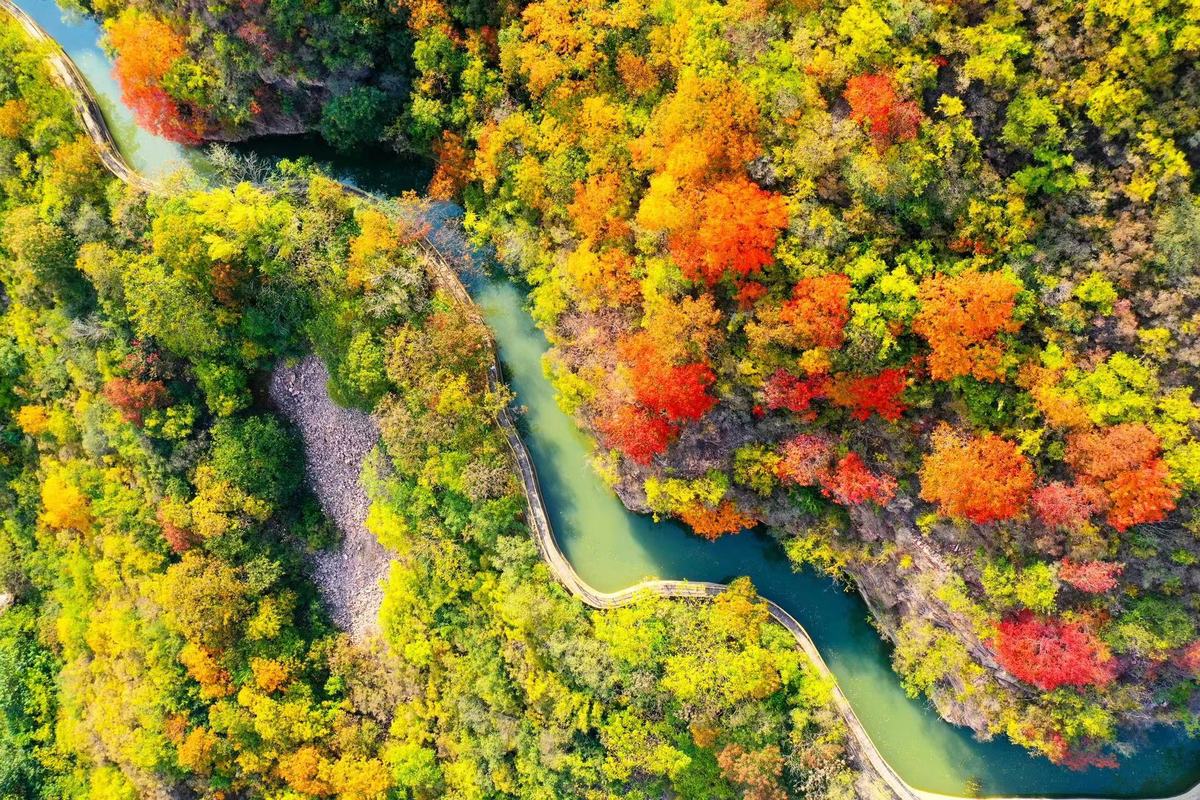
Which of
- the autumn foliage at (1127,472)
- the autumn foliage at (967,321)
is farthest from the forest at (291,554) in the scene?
the autumn foliage at (1127,472)

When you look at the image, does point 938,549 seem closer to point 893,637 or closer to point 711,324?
point 893,637

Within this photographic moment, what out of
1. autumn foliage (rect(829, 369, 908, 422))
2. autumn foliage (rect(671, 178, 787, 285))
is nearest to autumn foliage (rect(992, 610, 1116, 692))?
autumn foliage (rect(829, 369, 908, 422))

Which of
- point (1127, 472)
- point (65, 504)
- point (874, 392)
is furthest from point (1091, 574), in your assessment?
point (65, 504)

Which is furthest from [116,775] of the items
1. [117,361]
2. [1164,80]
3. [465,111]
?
[1164,80]

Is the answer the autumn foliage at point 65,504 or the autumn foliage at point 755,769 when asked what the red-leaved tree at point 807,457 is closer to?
the autumn foliage at point 755,769

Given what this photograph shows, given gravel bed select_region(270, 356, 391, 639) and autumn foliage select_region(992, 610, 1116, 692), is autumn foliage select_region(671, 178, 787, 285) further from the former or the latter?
gravel bed select_region(270, 356, 391, 639)

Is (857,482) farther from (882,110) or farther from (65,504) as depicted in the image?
(65,504)
